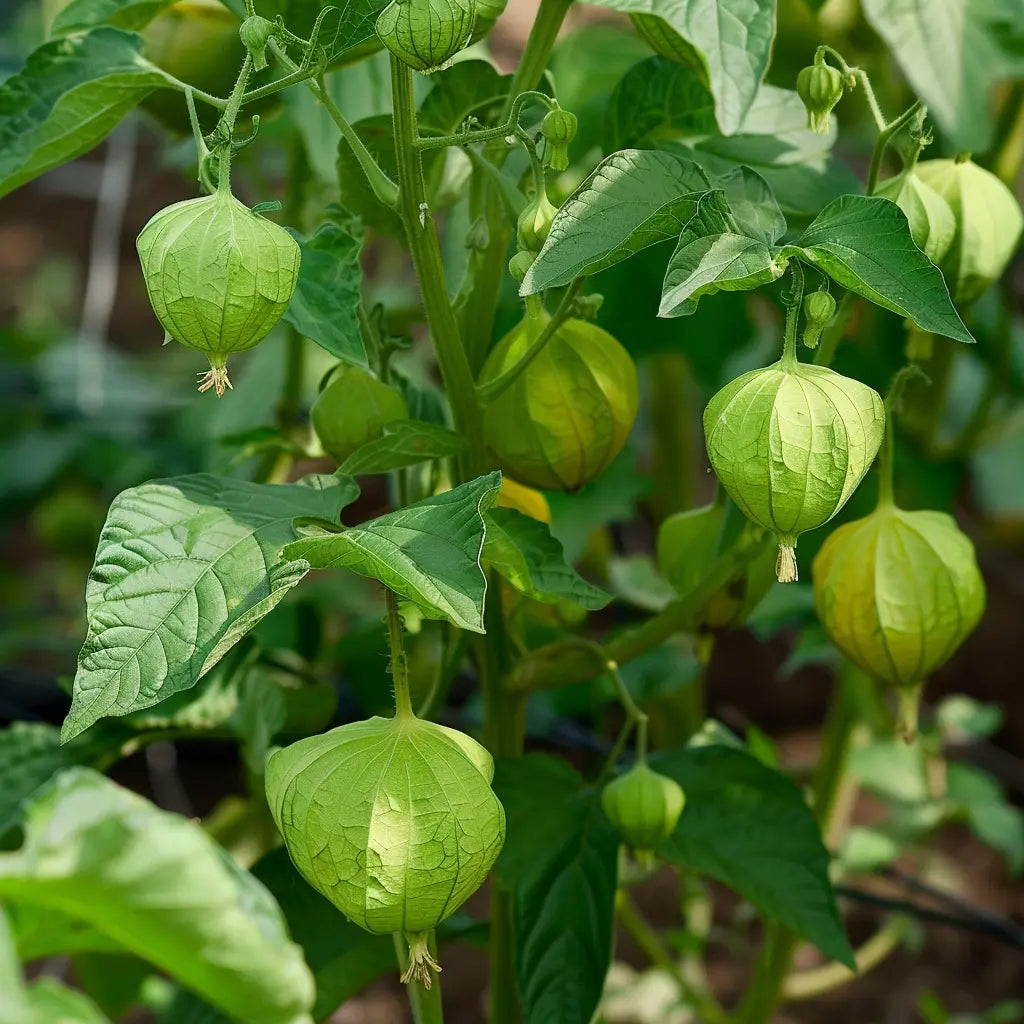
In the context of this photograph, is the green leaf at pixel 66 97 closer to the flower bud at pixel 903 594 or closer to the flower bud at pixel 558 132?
the flower bud at pixel 558 132

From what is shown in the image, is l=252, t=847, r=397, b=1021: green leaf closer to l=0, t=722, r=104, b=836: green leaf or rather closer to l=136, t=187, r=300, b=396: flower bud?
l=0, t=722, r=104, b=836: green leaf

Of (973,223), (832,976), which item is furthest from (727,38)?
(832,976)

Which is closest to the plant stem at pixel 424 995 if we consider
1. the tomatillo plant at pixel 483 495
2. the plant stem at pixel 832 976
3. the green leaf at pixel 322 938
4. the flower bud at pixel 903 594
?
the tomatillo plant at pixel 483 495

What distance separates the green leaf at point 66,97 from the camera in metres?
0.53

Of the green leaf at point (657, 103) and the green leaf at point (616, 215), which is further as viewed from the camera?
the green leaf at point (657, 103)

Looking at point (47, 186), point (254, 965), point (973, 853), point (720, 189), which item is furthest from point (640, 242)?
point (47, 186)

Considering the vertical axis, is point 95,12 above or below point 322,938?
above

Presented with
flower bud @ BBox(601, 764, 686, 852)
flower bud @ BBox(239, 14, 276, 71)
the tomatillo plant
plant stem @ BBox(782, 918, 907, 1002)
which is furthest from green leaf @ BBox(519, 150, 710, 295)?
plant stem @ BBox(782, 918, 907, 1002)

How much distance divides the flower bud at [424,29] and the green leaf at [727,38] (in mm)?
60

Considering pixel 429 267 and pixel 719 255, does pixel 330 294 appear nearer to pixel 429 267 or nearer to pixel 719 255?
pixel 429 267

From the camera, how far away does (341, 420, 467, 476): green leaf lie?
496 mm

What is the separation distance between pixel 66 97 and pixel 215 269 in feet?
0.50

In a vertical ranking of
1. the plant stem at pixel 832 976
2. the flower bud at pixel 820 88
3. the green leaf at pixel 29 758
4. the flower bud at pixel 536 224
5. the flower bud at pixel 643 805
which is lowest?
the plant stem at pixel 832 976

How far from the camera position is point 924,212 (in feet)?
1.64
